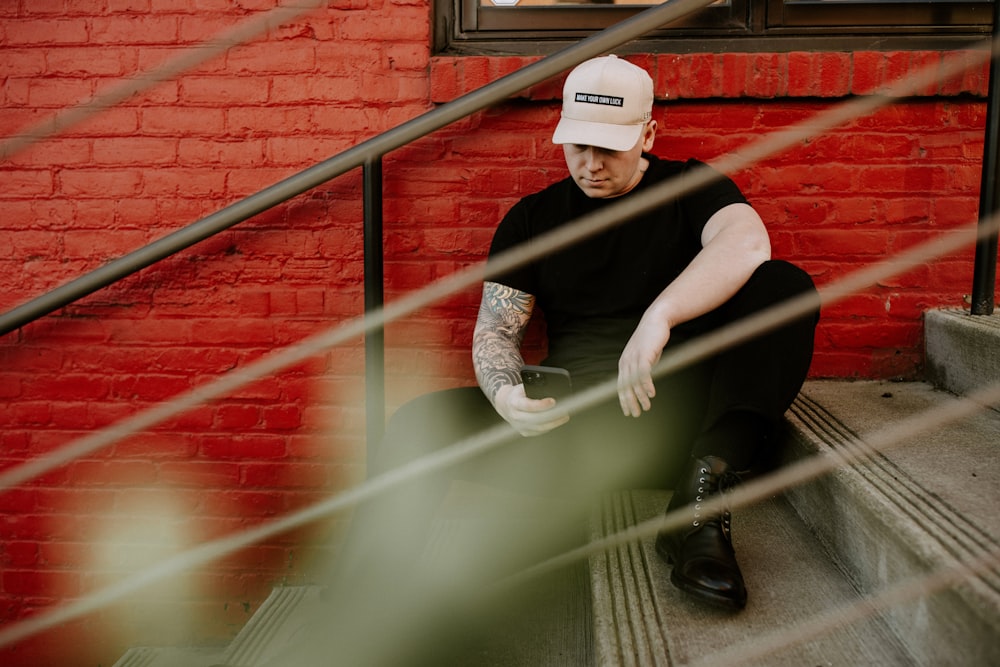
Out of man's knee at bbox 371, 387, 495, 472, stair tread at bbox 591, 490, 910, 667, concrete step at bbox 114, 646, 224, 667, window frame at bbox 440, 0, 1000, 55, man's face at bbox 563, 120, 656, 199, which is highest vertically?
window frame at bbox 440, 0, 1000, 55

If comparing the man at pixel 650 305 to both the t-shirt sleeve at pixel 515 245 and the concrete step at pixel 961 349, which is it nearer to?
the t-shirt sleeve at pixel 515 245

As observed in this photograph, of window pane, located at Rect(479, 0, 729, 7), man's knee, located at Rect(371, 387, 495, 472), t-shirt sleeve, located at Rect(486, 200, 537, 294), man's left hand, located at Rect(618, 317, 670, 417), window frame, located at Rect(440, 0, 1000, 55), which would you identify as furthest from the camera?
window pane, located at Rect(479, 0, 729, 7)

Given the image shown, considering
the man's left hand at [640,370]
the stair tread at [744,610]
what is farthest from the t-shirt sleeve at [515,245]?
the stair tread at [744,610]

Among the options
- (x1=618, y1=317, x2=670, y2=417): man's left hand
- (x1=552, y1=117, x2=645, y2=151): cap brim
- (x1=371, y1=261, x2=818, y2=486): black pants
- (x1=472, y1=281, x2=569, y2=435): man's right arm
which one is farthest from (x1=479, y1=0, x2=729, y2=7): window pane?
(x1=618, y1=317, x2=670, y2=417): man's left hand

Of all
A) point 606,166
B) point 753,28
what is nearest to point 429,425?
point 606,166

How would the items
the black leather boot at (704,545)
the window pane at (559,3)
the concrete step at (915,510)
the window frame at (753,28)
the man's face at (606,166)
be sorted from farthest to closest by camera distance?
1. the window pane at (559,3)
2. the window frame at (753,28)
3. the man's face at (606,166)
4. the black leather boot at (704,545)
5. the concrete step at (915,510)

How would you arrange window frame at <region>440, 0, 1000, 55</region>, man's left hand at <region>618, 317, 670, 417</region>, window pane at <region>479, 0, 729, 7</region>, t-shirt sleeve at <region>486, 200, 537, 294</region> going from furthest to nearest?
1. window pane at <region>479, 0, 729, 7</region>
2. window frame at <region>440, 0, 1000, 55</region>
3. t-shirt sleeve at <region>486, 200, 537, 294</region>
4. man's left hand at <region>618, 317, 670, 417</region>

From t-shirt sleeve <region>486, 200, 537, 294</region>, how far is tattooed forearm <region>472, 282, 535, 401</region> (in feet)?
0.06

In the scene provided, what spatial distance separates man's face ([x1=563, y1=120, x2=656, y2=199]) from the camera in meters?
1.75

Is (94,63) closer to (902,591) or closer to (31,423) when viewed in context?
(31,423)

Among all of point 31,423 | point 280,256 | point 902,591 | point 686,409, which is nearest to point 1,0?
point 280,256

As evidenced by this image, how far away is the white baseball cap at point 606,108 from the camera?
66.9 inches

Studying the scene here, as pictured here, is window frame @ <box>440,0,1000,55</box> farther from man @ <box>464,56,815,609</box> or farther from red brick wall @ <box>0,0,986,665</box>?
man @ <box>464,56,815,609</box>

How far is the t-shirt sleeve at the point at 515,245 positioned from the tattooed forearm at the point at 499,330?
2 centimetres
